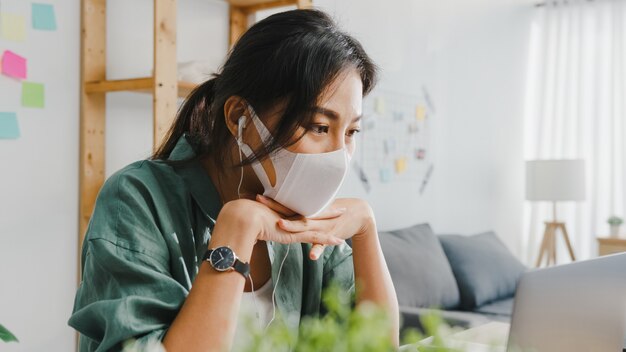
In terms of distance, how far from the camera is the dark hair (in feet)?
3.85

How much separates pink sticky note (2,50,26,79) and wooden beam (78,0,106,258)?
208 mm

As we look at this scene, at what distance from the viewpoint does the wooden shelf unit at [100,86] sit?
2.19 meters

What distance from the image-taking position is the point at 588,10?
16.0ft

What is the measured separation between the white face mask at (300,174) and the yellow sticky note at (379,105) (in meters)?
2.32

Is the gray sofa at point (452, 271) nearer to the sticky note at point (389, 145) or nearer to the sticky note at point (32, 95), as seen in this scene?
the sticky note at point (389, 145)

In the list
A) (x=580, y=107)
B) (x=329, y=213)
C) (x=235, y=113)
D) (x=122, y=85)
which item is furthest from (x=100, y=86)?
(x=580, y=107)

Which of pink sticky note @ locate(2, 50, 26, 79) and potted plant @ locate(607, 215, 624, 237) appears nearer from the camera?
pink sticky note @ locate(2, 50, 26, 79)

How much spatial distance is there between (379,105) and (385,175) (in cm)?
38

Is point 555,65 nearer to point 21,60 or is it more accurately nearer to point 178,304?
point 21,60

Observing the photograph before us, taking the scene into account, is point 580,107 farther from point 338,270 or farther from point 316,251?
point 316,251

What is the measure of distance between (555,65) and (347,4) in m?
2.31

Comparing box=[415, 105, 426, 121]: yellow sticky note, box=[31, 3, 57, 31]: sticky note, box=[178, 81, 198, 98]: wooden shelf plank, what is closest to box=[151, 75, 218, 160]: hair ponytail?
box=[178, 81, 198, 98]: wooden shelf plank

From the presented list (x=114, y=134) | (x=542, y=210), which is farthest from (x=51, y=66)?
(x=542, y=210)

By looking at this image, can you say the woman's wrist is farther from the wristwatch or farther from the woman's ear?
the woman's ear
